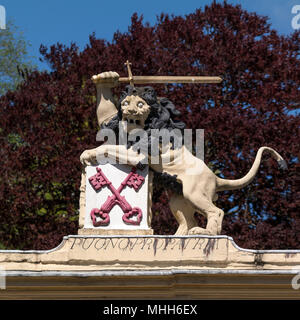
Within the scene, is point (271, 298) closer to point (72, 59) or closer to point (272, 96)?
point (272, 96)

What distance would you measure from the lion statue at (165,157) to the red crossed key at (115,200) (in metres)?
0.20

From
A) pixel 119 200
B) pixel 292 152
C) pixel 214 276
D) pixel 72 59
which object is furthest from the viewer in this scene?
pixel 72 59

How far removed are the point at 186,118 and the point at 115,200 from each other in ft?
21.9

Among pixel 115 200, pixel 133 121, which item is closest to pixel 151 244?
pixel 115 200

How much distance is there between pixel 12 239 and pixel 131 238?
7511mm

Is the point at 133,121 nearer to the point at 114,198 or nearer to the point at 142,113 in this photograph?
the point at 142,113

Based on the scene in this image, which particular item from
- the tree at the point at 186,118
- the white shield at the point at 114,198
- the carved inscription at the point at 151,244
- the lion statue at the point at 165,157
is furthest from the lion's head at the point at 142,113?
the tree at the point at 186,118

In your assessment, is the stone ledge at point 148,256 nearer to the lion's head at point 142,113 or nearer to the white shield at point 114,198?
the white shield at point 114,198

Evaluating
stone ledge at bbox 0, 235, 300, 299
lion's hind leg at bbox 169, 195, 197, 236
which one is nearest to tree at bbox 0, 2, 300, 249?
lion's hind leg at bbox 169, 195, 197, 236

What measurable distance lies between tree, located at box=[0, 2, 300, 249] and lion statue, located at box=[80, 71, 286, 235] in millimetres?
4648

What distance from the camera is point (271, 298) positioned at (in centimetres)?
911

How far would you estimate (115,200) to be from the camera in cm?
973

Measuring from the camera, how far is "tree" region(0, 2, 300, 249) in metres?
15.7
